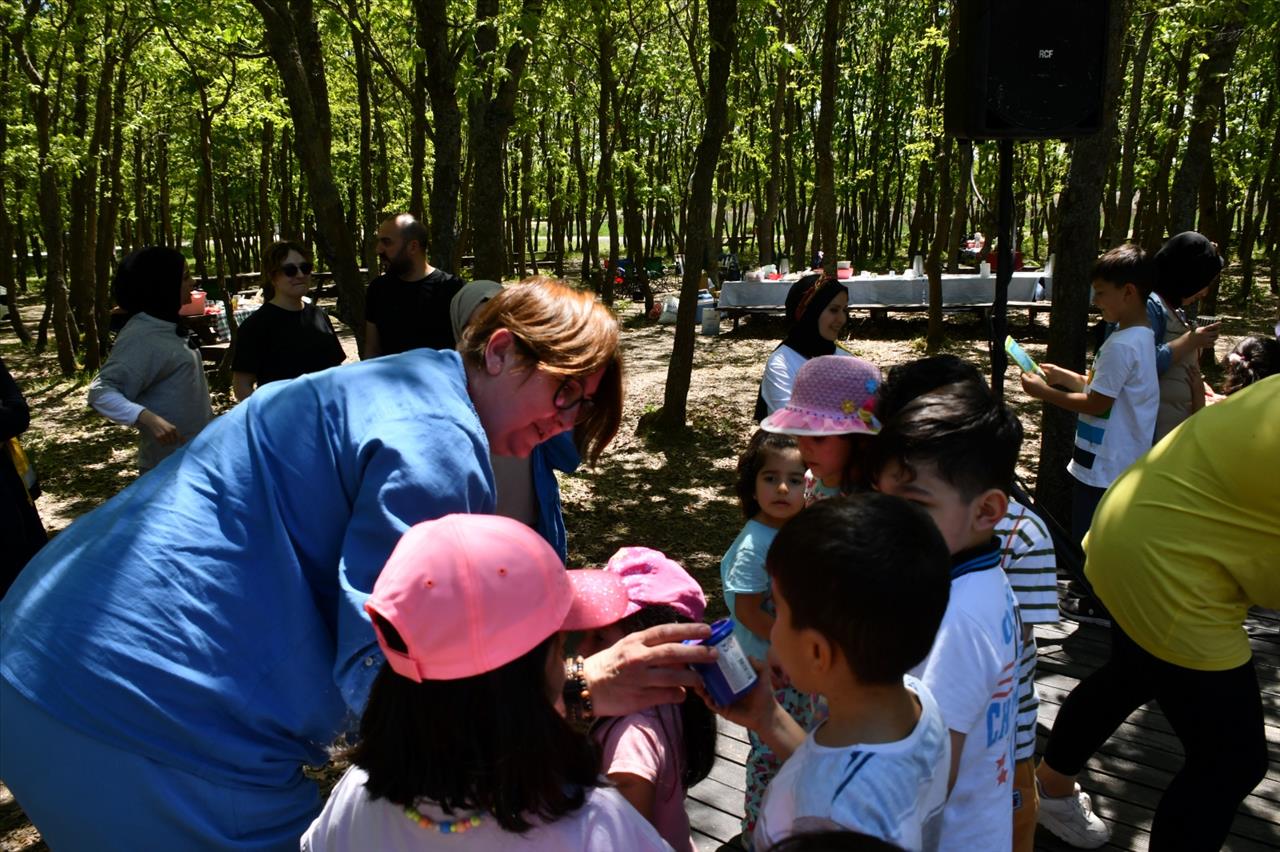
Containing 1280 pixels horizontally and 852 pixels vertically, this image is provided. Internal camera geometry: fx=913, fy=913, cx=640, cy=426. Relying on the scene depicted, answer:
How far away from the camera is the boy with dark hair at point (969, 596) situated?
1.62 meters

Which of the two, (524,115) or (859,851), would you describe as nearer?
(859,851)

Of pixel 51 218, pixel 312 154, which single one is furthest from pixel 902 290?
pixel 51 218

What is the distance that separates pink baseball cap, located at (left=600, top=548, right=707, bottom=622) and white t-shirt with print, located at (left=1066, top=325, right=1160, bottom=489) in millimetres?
2803

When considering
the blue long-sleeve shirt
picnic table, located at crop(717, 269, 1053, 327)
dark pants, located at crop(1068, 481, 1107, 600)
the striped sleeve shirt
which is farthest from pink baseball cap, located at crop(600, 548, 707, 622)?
picnic table, located at crop(717, 269, 1053, 327)

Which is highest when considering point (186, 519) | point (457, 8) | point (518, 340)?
point (457, 8)

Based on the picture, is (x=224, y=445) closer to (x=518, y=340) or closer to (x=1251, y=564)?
(x=518, y=340)

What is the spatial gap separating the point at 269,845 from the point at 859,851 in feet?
2.95

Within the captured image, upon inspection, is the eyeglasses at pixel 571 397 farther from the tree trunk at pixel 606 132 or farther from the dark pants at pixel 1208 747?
the tree trunk at pixel 606 132

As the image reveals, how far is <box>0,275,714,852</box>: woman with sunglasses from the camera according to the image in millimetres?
1303

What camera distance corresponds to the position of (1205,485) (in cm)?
208

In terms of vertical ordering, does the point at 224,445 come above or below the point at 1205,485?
above

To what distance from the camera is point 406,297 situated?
16.4 feet

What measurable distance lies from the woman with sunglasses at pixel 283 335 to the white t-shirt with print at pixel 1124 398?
3671 millimetres

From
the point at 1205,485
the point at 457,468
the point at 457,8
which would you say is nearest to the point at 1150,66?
the point at 457,8
